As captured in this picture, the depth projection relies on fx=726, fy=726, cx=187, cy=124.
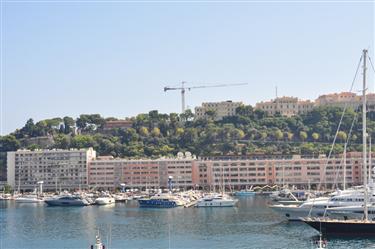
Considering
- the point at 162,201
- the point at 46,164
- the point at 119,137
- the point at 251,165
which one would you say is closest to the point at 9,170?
the point at 46,164

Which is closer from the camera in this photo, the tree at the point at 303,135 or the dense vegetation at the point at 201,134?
the dense vegetation at the point at 201,134

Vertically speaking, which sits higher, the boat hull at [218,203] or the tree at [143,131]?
the tree at [143,131]

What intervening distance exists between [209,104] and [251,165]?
34881 millimetres

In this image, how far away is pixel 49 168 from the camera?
98250 mm

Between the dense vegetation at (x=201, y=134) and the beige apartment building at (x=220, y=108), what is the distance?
4.29m

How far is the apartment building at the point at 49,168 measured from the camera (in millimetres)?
97375

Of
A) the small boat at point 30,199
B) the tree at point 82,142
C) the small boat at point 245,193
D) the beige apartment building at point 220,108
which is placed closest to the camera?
the small boat at point 30,199

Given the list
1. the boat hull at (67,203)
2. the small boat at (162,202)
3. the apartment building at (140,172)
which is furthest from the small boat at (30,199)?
the apartment building at (140,172)

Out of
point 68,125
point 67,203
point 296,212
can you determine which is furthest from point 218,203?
point 68,125

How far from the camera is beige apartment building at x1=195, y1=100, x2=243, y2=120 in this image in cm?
12425

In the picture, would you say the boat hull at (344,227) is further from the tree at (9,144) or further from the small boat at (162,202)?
the tree at (9,144)

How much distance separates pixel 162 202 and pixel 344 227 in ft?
106

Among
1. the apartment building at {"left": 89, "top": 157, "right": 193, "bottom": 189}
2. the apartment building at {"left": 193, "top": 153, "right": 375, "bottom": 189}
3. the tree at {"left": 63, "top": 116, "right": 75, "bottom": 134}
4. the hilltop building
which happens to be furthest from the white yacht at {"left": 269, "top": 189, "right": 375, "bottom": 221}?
the tree at {"left": 63, "top": 116, "right": 75, "bottom": 134}

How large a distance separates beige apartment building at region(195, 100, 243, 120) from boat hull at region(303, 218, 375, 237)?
287ft
